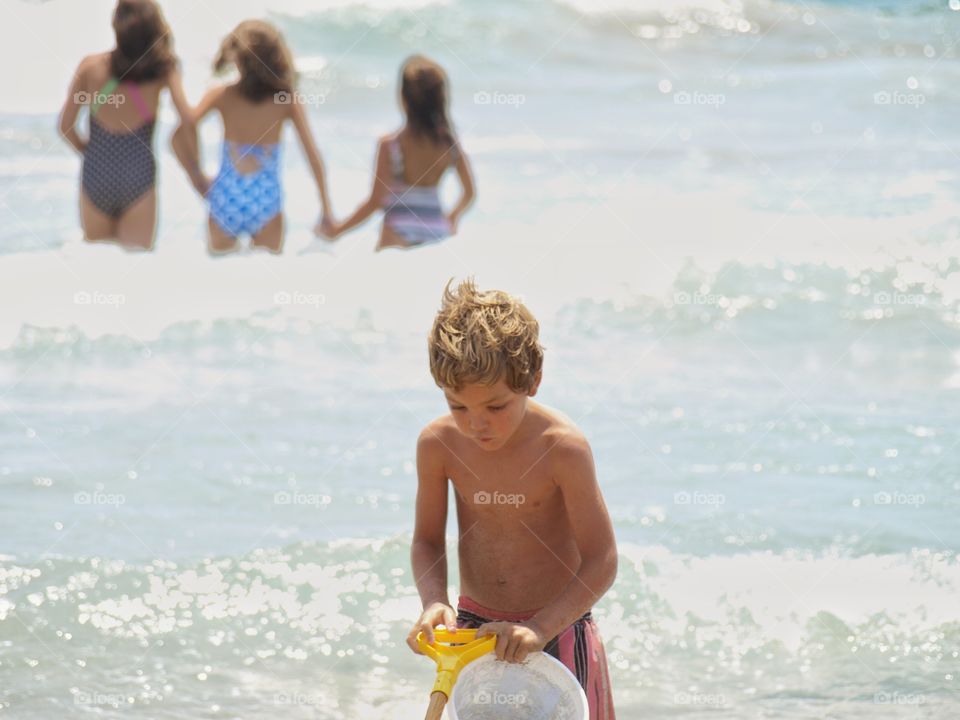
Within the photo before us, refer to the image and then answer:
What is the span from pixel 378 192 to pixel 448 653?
655cm

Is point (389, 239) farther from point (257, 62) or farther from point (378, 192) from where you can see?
point (257, 62)

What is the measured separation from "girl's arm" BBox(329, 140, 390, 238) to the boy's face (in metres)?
6.01

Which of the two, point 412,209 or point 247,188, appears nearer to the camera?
point 247,188

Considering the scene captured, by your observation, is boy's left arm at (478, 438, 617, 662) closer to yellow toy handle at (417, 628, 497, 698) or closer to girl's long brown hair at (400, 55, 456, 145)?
yellow toy handle at (417, 628, 497, 698)

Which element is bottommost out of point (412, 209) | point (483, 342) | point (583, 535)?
point (412, 209)

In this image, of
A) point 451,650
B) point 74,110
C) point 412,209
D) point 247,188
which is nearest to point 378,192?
point 412,209

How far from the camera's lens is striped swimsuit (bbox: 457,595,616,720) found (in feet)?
9.65

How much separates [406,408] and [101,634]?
9.35 feet

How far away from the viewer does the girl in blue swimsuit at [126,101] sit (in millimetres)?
8055

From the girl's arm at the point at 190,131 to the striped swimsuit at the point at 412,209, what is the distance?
117 cm

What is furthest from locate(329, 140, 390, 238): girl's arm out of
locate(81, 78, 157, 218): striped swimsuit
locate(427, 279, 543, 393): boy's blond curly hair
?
locate(427, 279, 543, 393): boy's blond curly hair

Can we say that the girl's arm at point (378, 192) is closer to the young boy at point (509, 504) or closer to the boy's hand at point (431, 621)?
the young boy at point (509, 504)

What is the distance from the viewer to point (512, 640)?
2.67 metres

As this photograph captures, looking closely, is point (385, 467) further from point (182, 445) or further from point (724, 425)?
point (724, 425)
